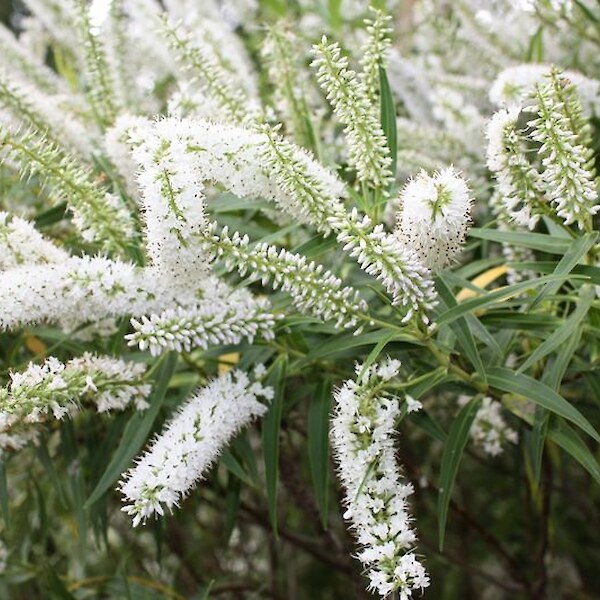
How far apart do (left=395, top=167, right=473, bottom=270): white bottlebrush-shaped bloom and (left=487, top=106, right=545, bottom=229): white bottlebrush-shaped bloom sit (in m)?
0.10

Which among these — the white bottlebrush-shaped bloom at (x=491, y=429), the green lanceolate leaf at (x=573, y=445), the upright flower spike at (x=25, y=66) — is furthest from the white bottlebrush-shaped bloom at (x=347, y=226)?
the upright flower spike at (x=25, y=66)

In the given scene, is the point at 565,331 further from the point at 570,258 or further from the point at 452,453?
the point at 452,453

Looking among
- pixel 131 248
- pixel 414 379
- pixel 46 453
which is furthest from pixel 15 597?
pixel 414 379

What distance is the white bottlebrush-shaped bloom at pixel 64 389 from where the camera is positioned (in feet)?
4.49

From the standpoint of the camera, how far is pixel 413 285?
131 centimetres

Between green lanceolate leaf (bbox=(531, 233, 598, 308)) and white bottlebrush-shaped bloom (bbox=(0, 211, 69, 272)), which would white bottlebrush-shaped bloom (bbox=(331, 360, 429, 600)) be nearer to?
green lanceolate leaf (bbox=(531, 233, 598, 308))

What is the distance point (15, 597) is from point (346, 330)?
166cm

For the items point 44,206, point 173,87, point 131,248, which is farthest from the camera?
point 173,87

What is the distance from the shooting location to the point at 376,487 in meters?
1.33

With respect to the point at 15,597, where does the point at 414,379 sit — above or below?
above

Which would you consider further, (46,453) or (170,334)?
(46,453)

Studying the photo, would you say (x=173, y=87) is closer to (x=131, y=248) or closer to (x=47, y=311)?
(x=131, y=248)

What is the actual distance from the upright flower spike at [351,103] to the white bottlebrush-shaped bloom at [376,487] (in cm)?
33

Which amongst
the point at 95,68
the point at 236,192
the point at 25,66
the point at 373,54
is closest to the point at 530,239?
the point at 373,54
